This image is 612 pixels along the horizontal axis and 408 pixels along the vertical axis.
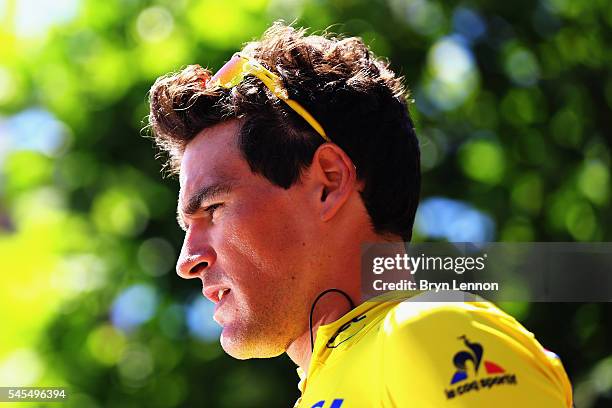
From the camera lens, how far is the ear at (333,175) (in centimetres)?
227

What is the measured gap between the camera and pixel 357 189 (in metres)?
2.30

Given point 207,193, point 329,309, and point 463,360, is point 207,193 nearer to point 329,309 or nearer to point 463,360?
point 329,309

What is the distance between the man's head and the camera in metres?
2.24

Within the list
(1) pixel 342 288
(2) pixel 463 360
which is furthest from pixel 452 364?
(1) pixel 342 288

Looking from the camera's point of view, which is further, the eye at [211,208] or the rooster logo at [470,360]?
the eye at [211,208]

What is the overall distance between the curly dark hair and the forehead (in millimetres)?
20

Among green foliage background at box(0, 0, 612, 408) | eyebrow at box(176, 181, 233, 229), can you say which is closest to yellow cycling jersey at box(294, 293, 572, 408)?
eyebrow at box(176, 181, 233, 229)

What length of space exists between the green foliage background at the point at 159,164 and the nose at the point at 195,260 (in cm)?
337

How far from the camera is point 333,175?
2.30m

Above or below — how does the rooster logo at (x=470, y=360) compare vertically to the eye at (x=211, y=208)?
above

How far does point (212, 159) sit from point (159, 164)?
153 inches

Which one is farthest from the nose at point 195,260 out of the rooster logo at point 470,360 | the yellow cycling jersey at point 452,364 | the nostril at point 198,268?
the rooster logo at point 470,360

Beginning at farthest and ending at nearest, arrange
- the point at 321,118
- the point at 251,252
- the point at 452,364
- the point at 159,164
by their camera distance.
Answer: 1. the point at 159,164
2. the point at 321,118
3. the point at 251,252
4. the point at 452,364

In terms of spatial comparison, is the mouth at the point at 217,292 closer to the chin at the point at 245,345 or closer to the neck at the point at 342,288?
the chin at the point at 245,345
